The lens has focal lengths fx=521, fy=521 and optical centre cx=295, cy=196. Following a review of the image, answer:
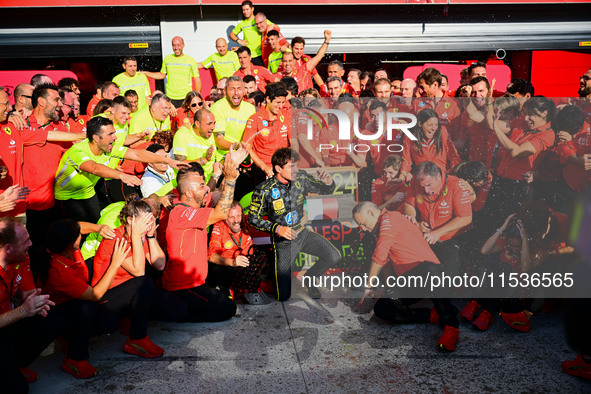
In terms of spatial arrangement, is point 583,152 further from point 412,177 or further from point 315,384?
point 315,384

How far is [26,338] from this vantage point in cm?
379

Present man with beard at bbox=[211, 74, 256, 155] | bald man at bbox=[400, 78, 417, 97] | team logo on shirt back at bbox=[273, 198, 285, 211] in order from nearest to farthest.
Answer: team logo on shirt back at bbox=[273, 198, 285, 211]
man with beard at bbox=[211, 74, 256, 155]
bald man at bbox=[400, 78, 417, 97]

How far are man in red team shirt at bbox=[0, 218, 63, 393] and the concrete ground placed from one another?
22cm

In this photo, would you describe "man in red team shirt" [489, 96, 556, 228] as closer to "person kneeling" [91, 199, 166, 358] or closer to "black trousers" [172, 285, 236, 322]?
"black trousers" [172, 285, 236, 322]

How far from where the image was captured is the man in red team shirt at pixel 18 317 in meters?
3.44

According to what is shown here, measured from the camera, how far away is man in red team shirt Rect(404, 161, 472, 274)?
15.5 ft

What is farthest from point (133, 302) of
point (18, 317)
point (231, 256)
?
point (231, 256)

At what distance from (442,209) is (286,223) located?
1588mm

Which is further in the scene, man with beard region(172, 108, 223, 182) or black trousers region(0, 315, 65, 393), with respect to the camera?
man with beard region(172, 108, 223, 182)

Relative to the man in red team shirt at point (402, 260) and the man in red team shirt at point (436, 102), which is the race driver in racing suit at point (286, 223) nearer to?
the man in red team shirt at point (402, 260)

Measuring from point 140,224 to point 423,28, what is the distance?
9446 millimetres

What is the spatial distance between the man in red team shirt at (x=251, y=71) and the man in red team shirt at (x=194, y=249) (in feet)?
15.2

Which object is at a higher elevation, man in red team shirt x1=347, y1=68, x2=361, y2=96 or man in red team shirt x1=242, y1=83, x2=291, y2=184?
man in red team shirt x1=347, y1=68, x2=361, y2=96

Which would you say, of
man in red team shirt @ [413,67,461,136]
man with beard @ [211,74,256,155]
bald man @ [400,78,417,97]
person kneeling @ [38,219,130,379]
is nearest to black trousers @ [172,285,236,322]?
person kneeling @ [38,219,130,379]
